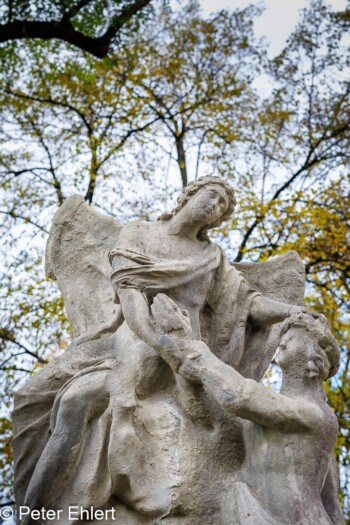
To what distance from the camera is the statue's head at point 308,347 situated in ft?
12.9

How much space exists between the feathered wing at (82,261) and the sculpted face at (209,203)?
0.70 metres

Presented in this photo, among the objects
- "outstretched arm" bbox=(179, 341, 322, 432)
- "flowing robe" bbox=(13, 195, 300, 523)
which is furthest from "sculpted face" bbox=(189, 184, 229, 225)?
"outstretched arm" bbox=(179, 341, 322, 432)

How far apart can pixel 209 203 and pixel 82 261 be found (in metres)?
1.09

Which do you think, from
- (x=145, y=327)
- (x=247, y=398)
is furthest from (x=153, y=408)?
(x=247, y=398)

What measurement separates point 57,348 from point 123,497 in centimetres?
662

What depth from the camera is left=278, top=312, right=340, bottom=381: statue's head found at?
3.95m

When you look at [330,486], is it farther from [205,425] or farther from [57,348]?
[57,348]

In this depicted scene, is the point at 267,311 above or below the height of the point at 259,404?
above

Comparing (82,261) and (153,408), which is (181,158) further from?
(153,408)

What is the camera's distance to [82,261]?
5383 mm

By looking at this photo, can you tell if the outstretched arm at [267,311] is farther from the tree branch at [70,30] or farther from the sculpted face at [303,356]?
the tree branch at [70,30]

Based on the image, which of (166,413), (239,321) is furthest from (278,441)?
(239,321)

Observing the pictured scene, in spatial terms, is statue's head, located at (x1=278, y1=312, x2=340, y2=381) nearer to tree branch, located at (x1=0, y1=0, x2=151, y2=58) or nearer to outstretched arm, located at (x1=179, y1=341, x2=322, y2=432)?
outstretched arm, located at (x1=179, y1=341, x2=322, y2=432)

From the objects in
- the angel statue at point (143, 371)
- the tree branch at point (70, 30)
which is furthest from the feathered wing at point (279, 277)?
the tree branch at point (70, 30)
